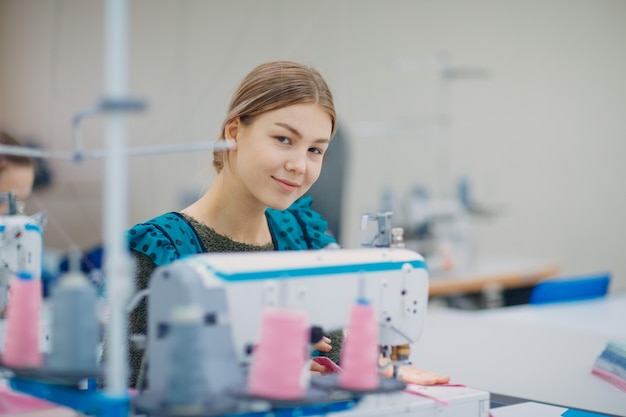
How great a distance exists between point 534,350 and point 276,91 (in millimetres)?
1292

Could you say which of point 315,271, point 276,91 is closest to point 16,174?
point 276,91

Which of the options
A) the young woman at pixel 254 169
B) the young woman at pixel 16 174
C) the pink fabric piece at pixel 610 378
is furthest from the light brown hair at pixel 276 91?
the pink fabric piece at pixel 610 378

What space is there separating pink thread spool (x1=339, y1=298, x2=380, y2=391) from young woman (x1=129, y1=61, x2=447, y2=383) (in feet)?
1.31

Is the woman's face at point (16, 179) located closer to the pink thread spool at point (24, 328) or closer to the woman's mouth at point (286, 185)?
the woman's mouth at point (286, 185)

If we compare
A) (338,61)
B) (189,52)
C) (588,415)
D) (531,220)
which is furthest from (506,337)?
(531,220)

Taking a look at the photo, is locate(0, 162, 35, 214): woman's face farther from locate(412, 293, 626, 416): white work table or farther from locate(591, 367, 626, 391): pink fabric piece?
locate(591, 367, 626, 391): pink fabric piece

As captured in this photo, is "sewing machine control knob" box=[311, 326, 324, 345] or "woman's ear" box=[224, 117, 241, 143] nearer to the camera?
"sewing machine control knob" box=[311, 326, 324, 345]

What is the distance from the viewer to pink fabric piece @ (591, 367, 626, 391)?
2162 mm

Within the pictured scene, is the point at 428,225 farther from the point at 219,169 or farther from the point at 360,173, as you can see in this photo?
the point at 219,169

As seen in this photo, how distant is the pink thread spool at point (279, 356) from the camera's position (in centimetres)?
128

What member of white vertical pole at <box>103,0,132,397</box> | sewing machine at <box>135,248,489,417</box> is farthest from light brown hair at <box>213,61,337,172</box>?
white vertical pole at <box>103,0,132,397</box>

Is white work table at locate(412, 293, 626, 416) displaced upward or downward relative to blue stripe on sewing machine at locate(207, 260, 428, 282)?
downward

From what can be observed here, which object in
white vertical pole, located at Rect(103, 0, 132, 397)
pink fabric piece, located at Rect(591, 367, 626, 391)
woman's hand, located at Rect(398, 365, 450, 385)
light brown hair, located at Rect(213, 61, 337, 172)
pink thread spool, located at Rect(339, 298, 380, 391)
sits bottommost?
pink fabric piece, located at Rect(591, 367, 626, 391)

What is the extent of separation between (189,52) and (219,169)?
2.51 meters
